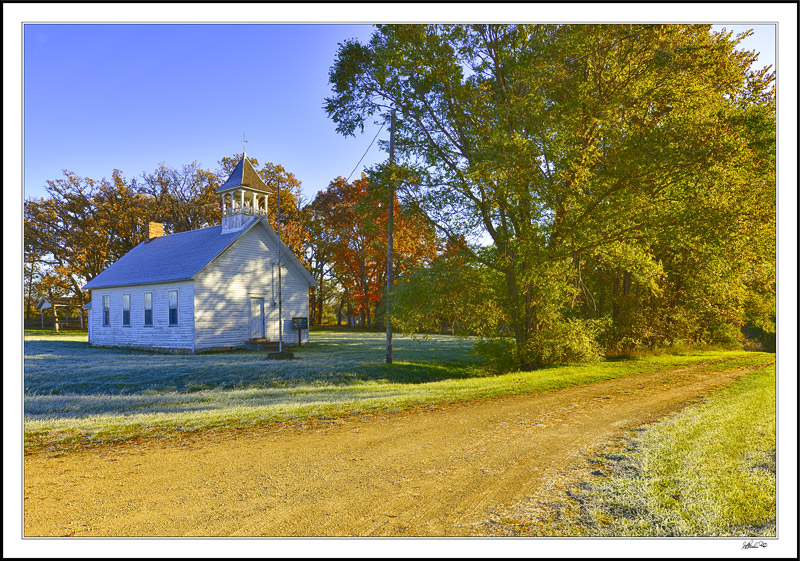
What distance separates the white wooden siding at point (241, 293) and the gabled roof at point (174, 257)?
0.39 m

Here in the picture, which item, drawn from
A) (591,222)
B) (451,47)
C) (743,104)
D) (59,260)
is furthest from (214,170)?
(743,104)

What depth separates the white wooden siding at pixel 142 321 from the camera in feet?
66.8

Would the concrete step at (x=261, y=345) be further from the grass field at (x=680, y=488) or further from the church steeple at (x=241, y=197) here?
the grass field at (x=680, y=488)

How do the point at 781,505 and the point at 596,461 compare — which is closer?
the point at 781,505

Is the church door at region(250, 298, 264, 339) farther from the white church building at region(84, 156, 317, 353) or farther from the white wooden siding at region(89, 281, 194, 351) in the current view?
the white wooden siding at region(89, 281, 194, 351)

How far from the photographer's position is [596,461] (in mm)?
5336

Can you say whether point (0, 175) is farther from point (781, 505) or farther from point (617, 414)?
point (617, 414)

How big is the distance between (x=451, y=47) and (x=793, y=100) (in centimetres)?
970

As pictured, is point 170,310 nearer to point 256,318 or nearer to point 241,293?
point 241,293

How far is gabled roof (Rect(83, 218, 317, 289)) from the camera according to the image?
21047 mm

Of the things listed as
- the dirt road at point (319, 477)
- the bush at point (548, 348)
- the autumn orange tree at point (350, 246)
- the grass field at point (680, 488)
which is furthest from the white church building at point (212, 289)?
the grass field at point (680, 488)

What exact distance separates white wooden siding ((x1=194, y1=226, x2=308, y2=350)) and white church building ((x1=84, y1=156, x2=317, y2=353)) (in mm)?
42

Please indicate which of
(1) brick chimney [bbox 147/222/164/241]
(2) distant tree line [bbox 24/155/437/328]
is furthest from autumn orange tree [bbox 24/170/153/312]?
(1) brick chimney [bbox 147/222/164/241]

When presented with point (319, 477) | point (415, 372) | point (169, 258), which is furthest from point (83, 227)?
point (319, 477)
